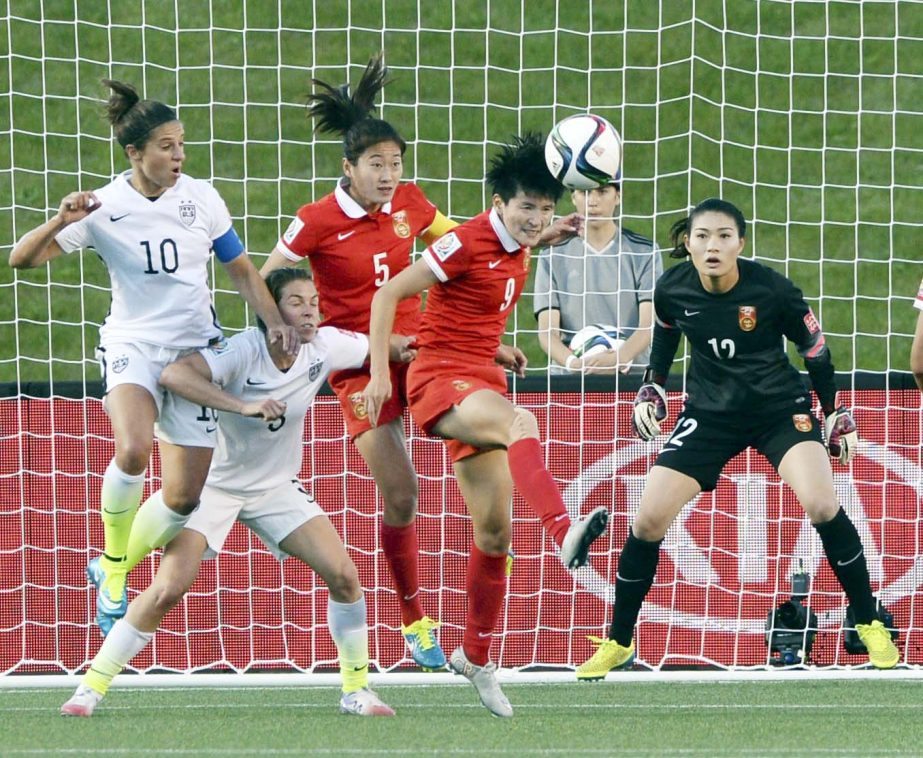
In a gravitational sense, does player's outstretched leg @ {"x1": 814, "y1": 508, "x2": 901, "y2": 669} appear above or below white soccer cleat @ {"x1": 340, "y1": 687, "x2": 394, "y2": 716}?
above

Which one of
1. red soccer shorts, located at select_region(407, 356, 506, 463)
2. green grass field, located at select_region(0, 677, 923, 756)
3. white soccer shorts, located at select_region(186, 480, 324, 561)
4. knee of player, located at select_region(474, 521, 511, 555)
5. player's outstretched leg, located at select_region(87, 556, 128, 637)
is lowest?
green grass field, located at select_region(0, 677, 923, 756)

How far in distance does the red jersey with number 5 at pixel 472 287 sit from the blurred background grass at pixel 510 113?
4.90 meters

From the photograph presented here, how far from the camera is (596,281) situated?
9211 mm

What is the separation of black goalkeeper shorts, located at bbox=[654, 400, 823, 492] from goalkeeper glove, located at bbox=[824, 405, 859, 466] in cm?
5

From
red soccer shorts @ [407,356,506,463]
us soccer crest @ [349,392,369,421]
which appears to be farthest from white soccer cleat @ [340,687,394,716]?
us soccer crest @ [349,392,369,421]

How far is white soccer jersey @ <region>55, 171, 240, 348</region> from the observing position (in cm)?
729

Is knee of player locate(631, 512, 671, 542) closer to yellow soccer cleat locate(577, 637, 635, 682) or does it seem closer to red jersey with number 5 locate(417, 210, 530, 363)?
yellow soccer cleat locate(577, 637, 635, 682)

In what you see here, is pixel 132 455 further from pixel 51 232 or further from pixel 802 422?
pixel 802 422

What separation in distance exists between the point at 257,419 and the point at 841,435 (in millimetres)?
2323

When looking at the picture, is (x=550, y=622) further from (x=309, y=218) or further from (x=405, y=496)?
(x=309, y=218)

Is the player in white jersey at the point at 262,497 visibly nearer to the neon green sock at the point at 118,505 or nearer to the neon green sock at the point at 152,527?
the neon green sock at the point at 152,527

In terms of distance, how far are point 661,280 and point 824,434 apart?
0.91 metres

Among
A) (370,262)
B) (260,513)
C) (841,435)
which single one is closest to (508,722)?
(260,513)

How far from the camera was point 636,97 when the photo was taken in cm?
1278
